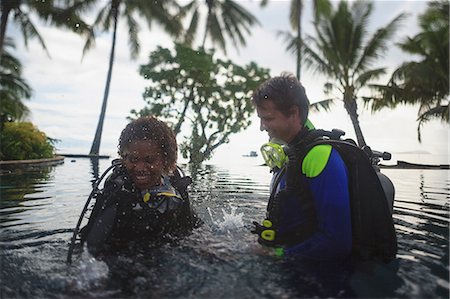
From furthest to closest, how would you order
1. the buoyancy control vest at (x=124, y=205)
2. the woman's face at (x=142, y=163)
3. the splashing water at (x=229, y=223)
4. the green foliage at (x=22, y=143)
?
the green foliage at (x=22, y=143)
the splashing water at (x=229, y=223)
the woman's face at (x=142, y=163)
the buoyancy control vest at (x=124, y=205)

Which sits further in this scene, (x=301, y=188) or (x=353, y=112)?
(x=353, y=112)

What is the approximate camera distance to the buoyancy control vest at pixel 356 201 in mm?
2244

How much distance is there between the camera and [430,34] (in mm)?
18578

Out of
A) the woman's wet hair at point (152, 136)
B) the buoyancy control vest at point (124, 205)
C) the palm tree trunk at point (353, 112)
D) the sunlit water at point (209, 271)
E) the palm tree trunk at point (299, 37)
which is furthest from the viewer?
the palm tree trunk at point (299, 37)

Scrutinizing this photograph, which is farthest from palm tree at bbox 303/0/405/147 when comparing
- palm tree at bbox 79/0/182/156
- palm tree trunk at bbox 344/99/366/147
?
palm tree at bbox 79/0/182/156

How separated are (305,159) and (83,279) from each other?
1.59 metres

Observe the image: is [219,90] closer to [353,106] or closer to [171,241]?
[353,106]

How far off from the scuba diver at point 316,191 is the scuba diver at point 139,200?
946 mm

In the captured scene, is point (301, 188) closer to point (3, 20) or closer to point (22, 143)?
point (22, 143)

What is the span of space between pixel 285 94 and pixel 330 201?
2.56ft

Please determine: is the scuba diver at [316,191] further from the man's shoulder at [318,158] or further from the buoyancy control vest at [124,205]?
the buoyancy control vest at [124,205]

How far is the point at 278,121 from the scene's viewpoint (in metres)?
2.46

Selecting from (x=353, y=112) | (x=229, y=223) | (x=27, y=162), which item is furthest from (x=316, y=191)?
(x=353, y=112)

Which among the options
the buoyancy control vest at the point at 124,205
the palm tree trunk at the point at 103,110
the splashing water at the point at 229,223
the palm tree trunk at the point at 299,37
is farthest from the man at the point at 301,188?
the palm tree trunk at the point at 103,110
